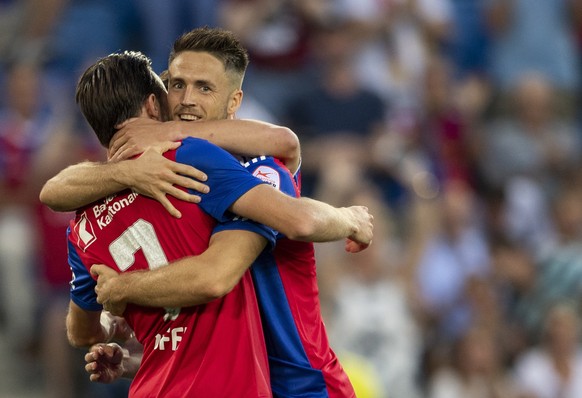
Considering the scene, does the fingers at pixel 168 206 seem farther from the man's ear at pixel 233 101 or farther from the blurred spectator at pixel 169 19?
the blurred spectator at pixel 169 19

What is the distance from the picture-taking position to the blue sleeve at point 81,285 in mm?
4125

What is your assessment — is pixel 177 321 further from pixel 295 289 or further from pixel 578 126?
pixel 578 126

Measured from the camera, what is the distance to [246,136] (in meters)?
3.93

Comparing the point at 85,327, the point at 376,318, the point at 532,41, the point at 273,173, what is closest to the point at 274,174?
the point at 273,173

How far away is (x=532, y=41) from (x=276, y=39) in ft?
8.90

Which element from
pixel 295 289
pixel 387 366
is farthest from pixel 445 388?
pixel 295 289

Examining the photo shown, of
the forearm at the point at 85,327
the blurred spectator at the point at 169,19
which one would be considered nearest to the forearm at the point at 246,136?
the forearm at the point at 85,327

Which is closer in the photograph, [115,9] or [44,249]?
[44,249]

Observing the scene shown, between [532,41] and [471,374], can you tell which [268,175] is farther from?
[532,41]

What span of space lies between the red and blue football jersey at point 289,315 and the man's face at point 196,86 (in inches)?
10.9

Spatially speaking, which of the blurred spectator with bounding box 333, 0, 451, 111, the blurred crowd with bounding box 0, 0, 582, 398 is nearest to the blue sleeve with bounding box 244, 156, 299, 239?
the blurred crowd with bounding box 0, 0, 582, 398

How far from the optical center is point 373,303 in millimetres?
8320

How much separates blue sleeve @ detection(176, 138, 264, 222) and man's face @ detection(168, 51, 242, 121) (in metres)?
0.27

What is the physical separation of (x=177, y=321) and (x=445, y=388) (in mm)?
4920
